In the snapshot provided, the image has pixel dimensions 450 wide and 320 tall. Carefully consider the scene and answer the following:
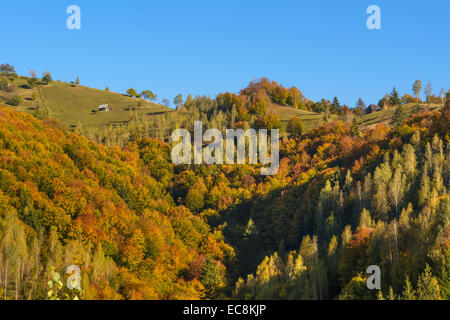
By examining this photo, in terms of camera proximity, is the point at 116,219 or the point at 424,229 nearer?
the point at 424,229

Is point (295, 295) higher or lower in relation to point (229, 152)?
lower

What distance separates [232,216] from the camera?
143m

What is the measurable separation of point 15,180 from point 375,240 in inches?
3487

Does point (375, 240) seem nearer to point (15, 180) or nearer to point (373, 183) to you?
point (373, 183)

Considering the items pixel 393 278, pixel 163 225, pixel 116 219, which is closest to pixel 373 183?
pixel 393 278

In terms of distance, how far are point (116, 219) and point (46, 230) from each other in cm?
1753

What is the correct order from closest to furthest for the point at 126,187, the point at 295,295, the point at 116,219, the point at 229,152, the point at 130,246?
the point at 295,295, the point at 130,246, the point at 116,219, the point at 126,187, the point at 229,152

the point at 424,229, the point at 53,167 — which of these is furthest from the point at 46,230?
the point at 424,229

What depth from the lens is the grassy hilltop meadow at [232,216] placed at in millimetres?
79250

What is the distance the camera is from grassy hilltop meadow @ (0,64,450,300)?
7925 centimetres

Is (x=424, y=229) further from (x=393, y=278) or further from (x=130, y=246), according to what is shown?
(x=130, y=246)
